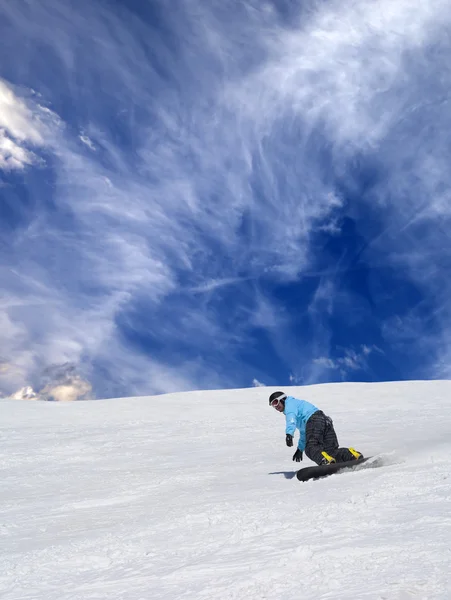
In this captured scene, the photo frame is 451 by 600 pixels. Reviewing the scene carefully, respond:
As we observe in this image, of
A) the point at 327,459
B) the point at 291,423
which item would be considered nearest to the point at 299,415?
the point at 291,423

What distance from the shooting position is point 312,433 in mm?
8250

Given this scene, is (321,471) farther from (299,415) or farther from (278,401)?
(278,401)

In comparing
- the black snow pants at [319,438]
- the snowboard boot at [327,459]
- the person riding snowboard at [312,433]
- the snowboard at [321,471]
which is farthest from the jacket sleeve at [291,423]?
the snowboard at [321,471]

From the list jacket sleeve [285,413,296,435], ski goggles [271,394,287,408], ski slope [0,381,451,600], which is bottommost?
ski slope [0,381,451,600]

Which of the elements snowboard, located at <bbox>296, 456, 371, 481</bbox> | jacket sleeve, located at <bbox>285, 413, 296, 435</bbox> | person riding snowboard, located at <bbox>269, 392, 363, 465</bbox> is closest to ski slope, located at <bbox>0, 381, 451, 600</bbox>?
snowboard, located at <bbox>296, 456, 371, 481</bbox>

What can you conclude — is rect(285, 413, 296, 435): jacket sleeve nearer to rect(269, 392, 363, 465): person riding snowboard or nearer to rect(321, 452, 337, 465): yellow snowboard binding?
rect(269, 392, 363, 465): person riding snowboard

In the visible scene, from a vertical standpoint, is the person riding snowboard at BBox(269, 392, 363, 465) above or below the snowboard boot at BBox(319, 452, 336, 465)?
above

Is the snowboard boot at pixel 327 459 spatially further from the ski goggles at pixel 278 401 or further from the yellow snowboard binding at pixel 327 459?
the ski goggles at pixel 278 401

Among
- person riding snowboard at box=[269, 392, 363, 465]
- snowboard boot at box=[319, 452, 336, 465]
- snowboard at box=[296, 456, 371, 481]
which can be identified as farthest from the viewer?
person riding snowboard at box=[269, 392, 363, 465]

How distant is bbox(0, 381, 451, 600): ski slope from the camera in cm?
328

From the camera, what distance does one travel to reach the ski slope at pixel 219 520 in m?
3.28

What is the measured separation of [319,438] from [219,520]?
335 cm

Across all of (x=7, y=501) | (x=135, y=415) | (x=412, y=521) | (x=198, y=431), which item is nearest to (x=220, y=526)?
(x=412, y=521)

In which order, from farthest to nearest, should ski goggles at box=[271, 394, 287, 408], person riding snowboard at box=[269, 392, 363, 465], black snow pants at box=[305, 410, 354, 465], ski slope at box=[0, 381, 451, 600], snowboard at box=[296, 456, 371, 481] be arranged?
ski goggles at box=[271, 394, 287, 408]
black snow pants at box=[305, 410, 354, 465]
person riding snowboard at box=[269, 392, 363, 465]
snowboard at box=[296, 456, 371, 481]
ski slope at box=[0, 381, 451, 600]
